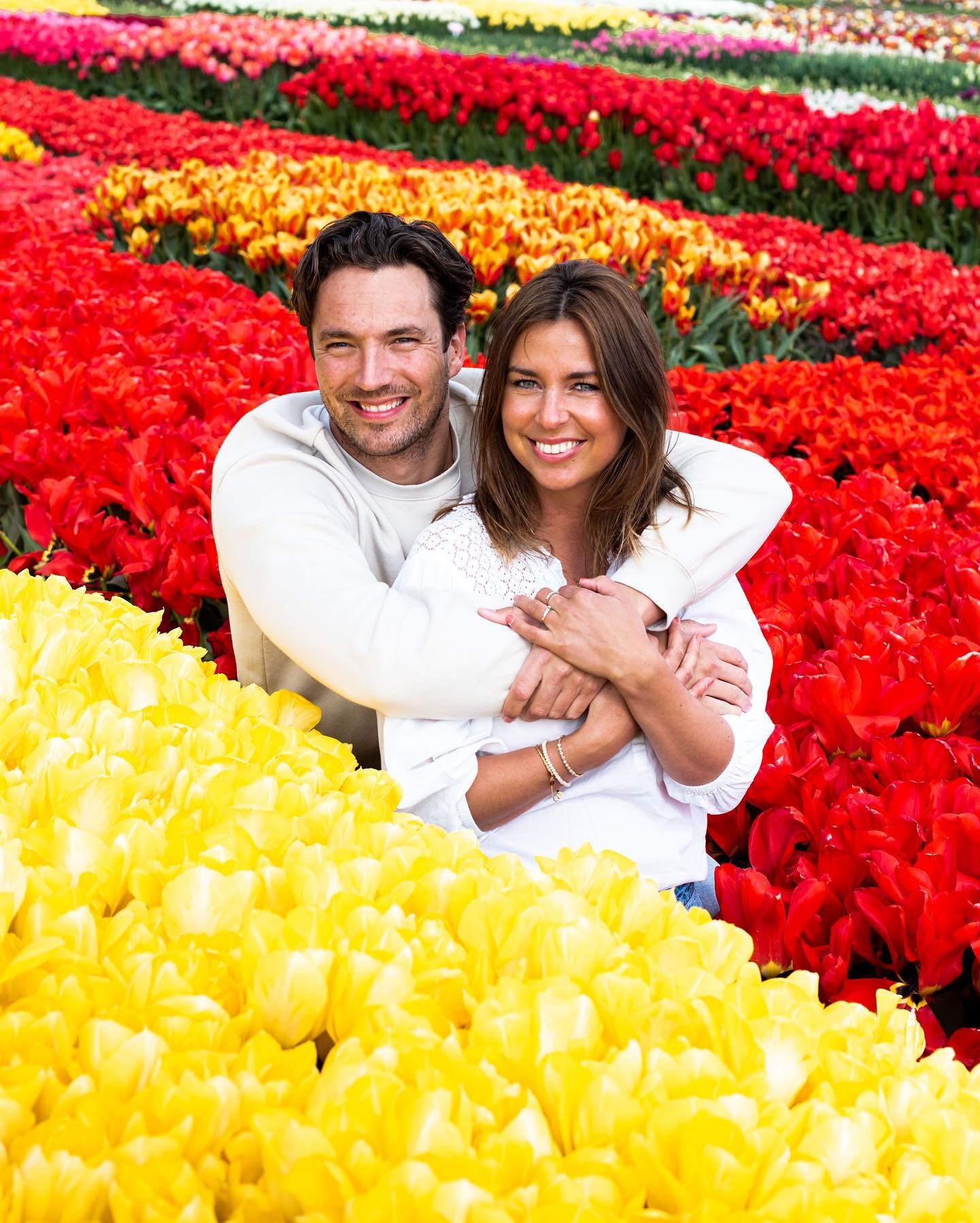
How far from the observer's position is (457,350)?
8.36 feet

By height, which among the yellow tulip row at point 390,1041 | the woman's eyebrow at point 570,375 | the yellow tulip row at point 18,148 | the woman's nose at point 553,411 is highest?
the woman's eyebrow at point 570,375

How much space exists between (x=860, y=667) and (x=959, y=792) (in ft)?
1.08

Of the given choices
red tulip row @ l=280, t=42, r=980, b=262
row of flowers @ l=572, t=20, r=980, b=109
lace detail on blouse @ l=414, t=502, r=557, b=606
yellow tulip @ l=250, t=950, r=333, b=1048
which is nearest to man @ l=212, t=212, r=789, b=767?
lace detail on blouse @ l=414, t=502, r=557, b=606

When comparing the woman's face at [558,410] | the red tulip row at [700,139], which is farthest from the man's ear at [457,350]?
the red tulip row at [700,139]

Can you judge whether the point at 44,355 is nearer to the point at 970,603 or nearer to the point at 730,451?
the point at 730,451

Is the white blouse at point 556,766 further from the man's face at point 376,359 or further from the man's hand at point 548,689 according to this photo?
the man's face at point 376,359

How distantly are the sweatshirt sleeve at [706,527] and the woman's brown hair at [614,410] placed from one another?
0.03m

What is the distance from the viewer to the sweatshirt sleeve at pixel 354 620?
1890 mm

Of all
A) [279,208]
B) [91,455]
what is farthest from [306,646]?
[279,208]

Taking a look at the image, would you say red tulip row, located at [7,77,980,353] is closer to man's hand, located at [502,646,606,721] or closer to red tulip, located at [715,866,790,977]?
man's hand, located at [502,646,606,721]

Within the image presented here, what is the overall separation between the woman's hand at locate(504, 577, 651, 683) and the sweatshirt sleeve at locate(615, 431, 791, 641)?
0.43 feet

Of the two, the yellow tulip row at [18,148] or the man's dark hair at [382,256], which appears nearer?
the man's dark hair at [382,256]

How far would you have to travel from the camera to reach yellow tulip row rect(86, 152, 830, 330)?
558 centimetres

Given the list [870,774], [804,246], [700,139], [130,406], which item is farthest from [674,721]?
[700,139]
